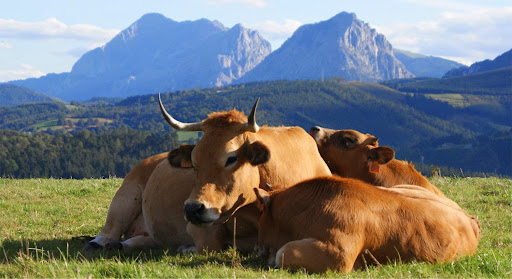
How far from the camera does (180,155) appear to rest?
29.7ft

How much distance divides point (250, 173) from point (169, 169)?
8.94 feet

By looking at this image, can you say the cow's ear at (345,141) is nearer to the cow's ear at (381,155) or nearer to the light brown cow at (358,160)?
the light brown cow at (358,160)

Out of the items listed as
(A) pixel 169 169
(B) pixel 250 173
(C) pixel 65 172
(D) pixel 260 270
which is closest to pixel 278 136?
(B) pixel 250 173

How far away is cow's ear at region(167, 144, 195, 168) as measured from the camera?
8984 millimetres

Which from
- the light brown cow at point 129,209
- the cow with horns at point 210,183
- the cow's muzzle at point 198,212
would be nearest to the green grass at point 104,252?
the cow with horns at point 210,183

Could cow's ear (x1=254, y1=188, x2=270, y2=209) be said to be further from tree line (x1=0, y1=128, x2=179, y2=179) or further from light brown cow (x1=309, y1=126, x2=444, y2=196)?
tree line (x1=0, y1=128, x2=179, y2=179)

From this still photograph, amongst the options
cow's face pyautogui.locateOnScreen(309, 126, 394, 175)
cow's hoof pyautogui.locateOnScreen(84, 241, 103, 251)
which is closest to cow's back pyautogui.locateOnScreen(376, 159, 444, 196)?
cow's face pyautogui.locateOnScreen(309, 126, 394, 175)

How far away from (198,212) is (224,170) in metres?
0.76

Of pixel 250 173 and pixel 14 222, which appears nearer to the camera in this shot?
pixel 250 173

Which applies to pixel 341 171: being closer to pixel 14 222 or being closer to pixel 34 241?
pixel 34 241

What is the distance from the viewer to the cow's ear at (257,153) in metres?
7.98

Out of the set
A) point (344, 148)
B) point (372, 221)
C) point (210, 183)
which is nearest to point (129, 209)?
point (210, 183)

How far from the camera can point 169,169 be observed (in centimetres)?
1055

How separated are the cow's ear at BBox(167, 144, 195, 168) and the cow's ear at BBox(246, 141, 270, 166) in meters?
1.27
